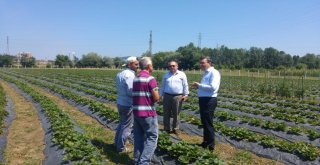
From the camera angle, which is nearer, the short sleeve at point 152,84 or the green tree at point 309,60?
the short sleeve at point 152,84

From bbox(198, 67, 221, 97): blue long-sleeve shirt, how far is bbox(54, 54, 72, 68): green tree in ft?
290

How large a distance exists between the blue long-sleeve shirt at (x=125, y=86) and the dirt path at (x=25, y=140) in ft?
7.14

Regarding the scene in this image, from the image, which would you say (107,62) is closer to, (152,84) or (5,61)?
(5,61)

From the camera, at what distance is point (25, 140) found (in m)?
9.09

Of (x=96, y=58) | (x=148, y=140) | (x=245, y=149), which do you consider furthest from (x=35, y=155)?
(x=96, y=58)

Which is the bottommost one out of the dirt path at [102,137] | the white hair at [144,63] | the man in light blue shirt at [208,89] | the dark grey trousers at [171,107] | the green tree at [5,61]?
the dirt path at [102,137]

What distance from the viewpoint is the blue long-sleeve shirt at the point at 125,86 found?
22.9ft

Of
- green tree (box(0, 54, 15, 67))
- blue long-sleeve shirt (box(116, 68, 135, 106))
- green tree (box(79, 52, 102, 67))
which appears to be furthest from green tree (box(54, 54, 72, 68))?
blue long-sleeve shirt (box(116, 68, 135, 106))

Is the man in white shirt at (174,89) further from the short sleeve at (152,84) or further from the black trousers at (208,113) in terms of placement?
the short sleeve at (152,84)

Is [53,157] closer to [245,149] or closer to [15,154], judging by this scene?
[15,154]

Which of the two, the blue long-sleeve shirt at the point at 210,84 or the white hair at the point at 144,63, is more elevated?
the white hair at the point at 144,63

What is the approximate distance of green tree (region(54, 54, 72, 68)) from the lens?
301 ft

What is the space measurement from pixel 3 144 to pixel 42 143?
91 centimetres

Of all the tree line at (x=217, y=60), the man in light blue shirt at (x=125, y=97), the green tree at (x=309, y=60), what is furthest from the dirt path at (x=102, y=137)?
the green tree at (x=309, y=60)
